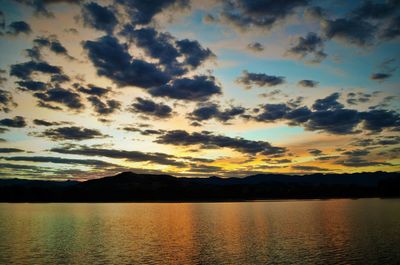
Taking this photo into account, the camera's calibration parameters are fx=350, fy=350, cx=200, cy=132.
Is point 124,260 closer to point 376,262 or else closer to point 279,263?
point 279,263

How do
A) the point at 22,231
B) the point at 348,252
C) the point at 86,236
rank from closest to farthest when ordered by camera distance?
the point at 348,252, the point at 86,236, the point at 22,231

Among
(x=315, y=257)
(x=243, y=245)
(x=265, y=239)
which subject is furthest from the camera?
(x=265, y=239)

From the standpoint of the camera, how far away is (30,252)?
65625mm

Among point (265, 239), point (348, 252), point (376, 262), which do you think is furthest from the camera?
point (265, 239)

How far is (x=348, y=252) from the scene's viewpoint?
2462 inches

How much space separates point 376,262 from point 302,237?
2951 centimetres

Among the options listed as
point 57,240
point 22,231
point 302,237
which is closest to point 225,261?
point 302,237

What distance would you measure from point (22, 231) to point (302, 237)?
76.1m

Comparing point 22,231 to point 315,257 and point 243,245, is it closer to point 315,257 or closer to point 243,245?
point 243,245

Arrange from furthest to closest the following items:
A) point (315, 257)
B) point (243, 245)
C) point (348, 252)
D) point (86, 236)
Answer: point (86, 236)
point (243, 245)
point (348, 252)
point (315, 257)

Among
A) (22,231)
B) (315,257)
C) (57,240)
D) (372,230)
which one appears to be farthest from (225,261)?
(22,231)

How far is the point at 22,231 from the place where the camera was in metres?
98.7

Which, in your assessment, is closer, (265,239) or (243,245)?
(243,245)

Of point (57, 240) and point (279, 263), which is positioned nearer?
point (279, 263)
